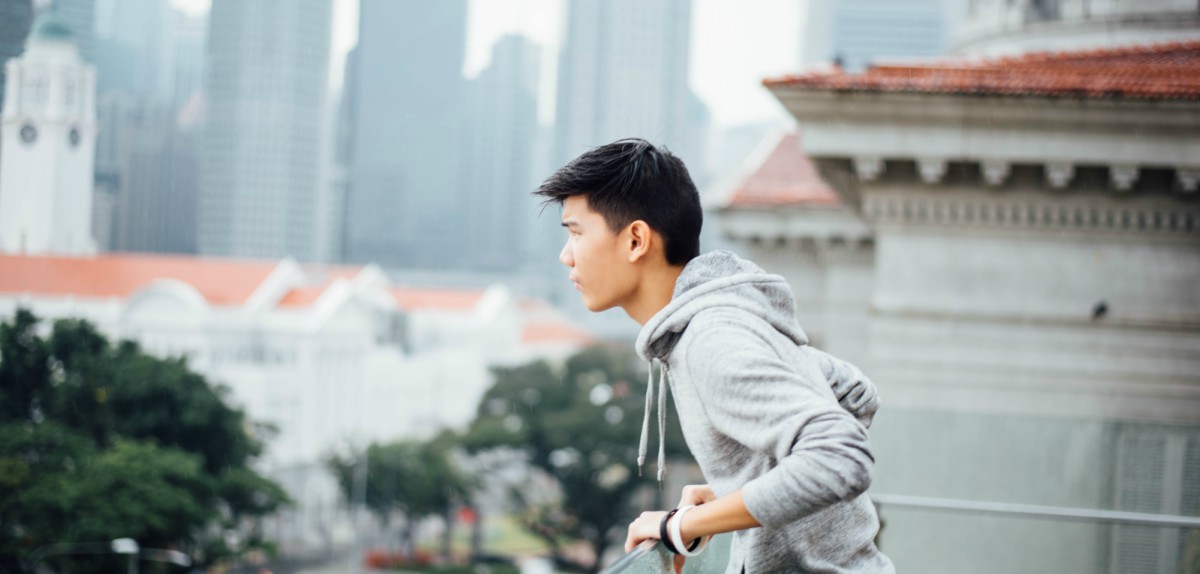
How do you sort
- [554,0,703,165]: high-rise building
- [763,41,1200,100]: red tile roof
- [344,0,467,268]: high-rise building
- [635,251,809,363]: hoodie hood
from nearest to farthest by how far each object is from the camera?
[635,251,809,363]: hoodie hood, [763,41,1200,100]: red tile roof, [344,0,467,268]: high-rise building, [554,0,703,165]: high-rise building

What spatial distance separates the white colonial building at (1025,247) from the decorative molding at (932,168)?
0.5 inches

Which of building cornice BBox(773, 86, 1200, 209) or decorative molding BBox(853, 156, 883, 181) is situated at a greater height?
building cornice BBox(773, 86, 1200, 209)

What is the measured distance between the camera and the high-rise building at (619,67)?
9369cm

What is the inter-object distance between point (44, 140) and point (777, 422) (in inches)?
1925

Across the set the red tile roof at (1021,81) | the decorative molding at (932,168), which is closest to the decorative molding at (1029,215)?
the decorative molding at (932,168)

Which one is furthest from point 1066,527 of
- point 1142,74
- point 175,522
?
point 175,522

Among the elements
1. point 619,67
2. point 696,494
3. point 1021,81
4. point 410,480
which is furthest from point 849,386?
point 619,67

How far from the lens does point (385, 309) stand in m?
62.6

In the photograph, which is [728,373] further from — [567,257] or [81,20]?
[81,20]

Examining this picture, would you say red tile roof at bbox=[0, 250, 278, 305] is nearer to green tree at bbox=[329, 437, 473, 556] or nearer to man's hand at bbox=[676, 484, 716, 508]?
green tree at bbox=[329, 437, 473, 556]

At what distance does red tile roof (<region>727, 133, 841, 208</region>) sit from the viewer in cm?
1243

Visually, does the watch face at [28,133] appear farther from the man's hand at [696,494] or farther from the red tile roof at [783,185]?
the man's hand at [696,494]

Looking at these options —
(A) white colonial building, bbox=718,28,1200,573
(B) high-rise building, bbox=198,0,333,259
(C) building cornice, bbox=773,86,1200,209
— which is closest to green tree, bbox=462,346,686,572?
(B) high-rise building, bbox=198,0,333,259

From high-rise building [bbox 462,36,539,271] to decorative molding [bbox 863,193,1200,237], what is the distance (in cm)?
8446
